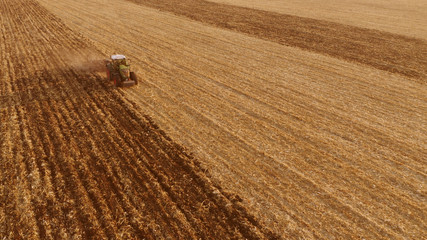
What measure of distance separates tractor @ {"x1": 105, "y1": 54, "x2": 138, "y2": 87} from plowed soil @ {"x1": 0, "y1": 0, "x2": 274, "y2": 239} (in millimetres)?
615

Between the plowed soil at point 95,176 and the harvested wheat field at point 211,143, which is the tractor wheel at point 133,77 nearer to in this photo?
the harvested wheat field at point 211,143

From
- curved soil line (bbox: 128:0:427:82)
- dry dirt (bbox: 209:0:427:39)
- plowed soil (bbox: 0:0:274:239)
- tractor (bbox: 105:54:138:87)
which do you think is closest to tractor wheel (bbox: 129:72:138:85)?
tractor (bbox: 105:54:138:87)

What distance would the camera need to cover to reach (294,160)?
8711mm

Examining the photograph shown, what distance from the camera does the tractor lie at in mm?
12664

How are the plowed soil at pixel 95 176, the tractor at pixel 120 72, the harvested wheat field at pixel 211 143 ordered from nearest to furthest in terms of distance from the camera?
the plowed soil at pixel 95 176, the harvested wheat field at pixel 211 143, the tractor at pixel 120 72

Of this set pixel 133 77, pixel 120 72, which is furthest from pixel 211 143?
pixel 120 72

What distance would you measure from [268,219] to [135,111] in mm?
6974

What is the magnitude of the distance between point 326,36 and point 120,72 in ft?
64.3

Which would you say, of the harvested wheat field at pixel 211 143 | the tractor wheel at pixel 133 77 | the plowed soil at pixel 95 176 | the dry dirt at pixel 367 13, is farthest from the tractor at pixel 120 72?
the dry dirt at pixel 367 13

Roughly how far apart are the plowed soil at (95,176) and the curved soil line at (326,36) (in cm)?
1569

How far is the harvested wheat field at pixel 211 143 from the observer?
6.57 meters

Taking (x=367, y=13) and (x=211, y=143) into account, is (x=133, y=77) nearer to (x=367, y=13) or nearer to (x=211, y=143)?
(x=211, y=143)

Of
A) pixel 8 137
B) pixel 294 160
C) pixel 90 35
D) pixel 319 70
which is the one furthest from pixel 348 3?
pixel 8 137

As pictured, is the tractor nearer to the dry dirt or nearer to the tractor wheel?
the tractor wheel
